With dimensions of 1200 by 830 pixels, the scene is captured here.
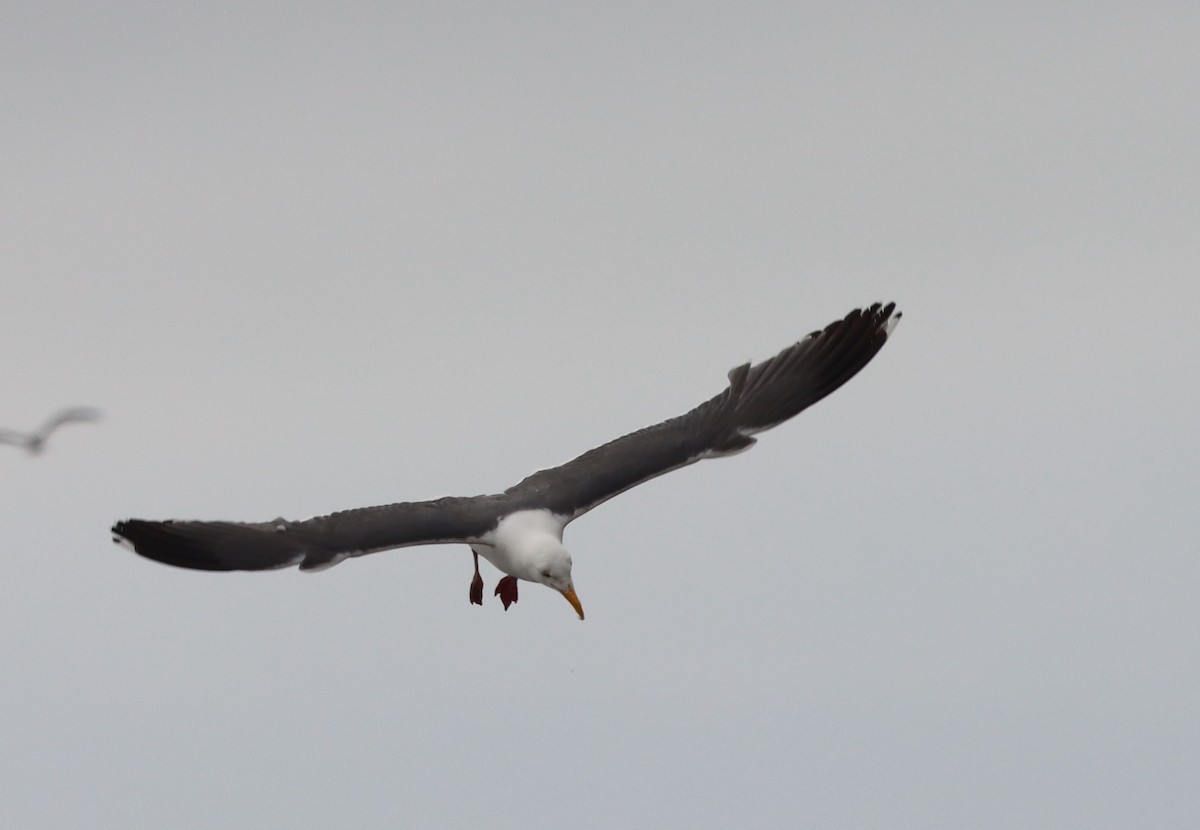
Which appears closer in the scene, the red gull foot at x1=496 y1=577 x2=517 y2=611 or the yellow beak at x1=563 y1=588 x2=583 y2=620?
the yellow beak at x1=563 y1=588 x2=583 y2=620

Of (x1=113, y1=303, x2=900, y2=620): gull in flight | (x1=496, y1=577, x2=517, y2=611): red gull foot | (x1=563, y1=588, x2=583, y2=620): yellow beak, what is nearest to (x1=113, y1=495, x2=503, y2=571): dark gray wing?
(x1=113, y1=303, x2=900, y2=620): gull in flight

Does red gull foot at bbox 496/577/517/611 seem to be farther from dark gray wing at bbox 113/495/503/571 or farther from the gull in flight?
dark gray wing at bbox 113/495/503/571

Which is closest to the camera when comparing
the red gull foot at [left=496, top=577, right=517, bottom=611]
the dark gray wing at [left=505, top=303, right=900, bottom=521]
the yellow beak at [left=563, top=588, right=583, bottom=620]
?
the yellow beak at [left=563, top=588, right=583, bottom=620]

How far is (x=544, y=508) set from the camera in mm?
29109

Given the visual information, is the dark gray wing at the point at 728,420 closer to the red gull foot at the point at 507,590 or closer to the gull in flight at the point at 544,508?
the gull in flight at the point at 544,508

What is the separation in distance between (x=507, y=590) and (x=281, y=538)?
4.25 metres

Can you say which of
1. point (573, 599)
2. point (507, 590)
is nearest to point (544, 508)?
point (573, 599)

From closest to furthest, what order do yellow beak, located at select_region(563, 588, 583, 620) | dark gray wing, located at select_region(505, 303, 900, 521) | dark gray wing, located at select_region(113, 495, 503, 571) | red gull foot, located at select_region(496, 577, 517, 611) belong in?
1. dark gray wing, located at select_region(113, 495, 503, 571)
2. yellow beak, located at select_region(563, 588, 583, 620)
3. dark gray wing, located at select_region(505, 303, 900, 521)
4. red gull foot, located at select_region(496, 577, 517, 611)

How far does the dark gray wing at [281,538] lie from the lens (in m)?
27.5

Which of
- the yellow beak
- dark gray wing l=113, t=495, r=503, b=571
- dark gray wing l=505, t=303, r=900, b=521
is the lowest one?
the yellow beak

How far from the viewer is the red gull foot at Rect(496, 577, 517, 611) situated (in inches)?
1225

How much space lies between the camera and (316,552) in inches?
1086

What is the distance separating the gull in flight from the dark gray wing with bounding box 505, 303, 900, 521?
0.01m

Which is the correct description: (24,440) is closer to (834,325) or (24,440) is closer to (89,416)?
(89,416)
